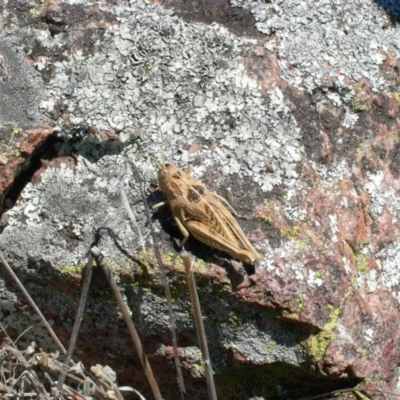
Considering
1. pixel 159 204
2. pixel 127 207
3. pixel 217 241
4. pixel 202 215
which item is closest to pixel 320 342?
pixel 217 241

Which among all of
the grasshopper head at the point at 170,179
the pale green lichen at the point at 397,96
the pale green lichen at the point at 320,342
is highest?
the pale green lichen at the point at 397,96

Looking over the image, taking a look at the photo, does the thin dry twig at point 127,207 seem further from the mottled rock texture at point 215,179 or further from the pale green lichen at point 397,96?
the pale green lichen at point 397,96

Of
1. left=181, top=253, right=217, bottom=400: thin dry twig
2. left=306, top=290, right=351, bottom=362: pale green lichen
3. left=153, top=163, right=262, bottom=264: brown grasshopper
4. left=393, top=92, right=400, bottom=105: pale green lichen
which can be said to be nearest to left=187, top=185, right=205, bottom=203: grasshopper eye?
left=153, top=163, right=262, bottom=264: brown grasshopper

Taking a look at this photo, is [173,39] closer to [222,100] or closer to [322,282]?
[222,100]

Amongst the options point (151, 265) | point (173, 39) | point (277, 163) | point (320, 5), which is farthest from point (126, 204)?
point (320, 5)

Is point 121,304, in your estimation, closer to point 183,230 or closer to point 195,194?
point 183,230

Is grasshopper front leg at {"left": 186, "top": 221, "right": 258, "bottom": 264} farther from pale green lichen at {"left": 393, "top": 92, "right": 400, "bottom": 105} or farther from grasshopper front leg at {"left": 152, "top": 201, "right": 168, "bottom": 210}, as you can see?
pale green lichen at {"left": 393, "top": 92, "right": 400, "bottom": 105}

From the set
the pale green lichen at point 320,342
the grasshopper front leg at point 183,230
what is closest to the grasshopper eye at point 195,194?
the grasshopper front leg at point 183,230

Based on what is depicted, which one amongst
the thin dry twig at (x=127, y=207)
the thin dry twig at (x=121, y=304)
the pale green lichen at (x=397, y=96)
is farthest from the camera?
the pale green lichen at (x=397, y=96)
